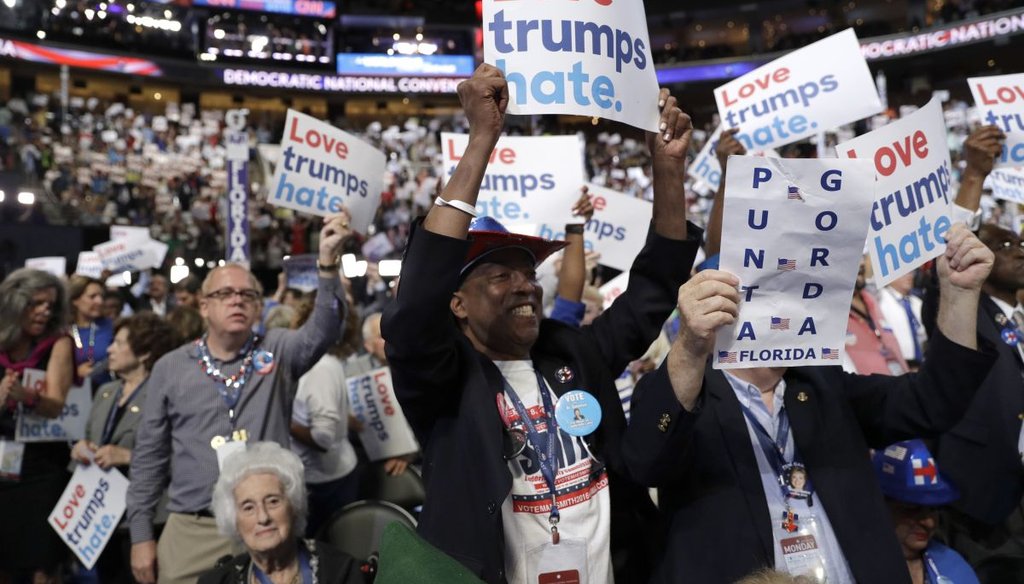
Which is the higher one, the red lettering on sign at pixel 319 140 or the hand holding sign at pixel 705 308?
the red lettering on sign at pixel 319 140

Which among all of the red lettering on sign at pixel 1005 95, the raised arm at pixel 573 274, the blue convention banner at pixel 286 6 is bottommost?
the raised arm at pixel 573 274

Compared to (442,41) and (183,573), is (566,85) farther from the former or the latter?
(442,41)

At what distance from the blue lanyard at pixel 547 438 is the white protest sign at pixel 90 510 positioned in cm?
307

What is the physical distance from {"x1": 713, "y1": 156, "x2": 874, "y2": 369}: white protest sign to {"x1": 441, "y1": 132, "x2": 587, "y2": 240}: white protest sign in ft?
9.22

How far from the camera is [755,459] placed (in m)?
2.39

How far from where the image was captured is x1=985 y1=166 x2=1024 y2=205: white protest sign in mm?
4586

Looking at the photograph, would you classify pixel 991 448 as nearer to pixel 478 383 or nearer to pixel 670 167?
pixel 670 167

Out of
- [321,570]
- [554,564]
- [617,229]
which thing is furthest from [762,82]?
[554,564]

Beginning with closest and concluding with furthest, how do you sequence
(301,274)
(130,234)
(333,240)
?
(333,240) < (301,274) < (130,234)

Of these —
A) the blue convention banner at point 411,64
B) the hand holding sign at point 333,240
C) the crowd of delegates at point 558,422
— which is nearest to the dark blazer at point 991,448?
the crowd of delegates at point 558,422

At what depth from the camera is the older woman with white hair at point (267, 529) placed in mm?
3510

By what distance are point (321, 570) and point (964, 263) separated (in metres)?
2.40

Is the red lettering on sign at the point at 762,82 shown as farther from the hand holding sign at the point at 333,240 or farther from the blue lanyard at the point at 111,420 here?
the blue lanyard at the point at 111,420

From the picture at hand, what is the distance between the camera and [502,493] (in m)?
2.21
